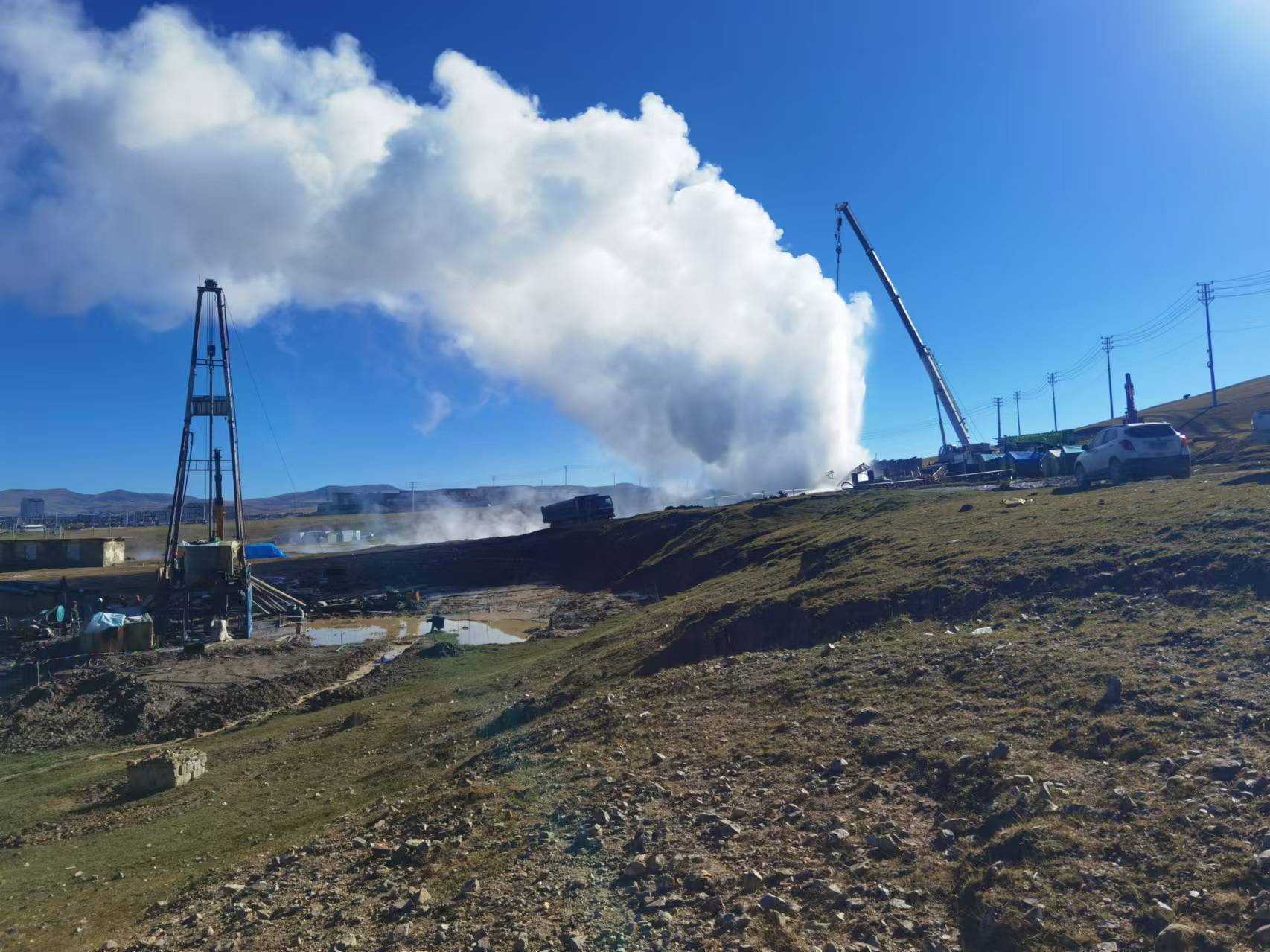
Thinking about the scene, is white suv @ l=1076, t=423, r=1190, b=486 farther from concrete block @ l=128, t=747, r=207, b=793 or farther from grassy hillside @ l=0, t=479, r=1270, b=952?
concrete block @ l=128, t=747, r=207, b=793

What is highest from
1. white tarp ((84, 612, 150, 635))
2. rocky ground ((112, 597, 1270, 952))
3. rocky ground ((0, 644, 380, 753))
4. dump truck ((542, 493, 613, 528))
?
dump truck ((542, 493, 613, 528))

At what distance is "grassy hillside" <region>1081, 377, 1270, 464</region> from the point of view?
44219 mm

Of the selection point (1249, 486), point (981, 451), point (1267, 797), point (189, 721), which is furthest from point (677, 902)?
point (981, 451)

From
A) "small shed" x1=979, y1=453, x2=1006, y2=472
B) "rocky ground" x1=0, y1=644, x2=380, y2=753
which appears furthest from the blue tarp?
"small shed" x1=979, y1=453, x2=1006, y2=472

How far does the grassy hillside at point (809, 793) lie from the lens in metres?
5.22

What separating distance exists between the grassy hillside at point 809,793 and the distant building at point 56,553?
64099 millimetres

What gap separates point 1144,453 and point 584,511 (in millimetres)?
49230

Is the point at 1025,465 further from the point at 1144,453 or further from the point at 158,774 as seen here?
the point at 158,774

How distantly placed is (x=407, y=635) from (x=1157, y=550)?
29.4 meters

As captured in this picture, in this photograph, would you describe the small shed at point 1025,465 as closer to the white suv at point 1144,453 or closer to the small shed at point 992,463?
the small shed at point 992,463

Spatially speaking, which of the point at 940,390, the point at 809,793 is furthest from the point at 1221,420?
the point at 809,793

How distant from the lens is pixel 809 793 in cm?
700

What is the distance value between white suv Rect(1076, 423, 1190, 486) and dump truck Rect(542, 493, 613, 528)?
47101 millimetres

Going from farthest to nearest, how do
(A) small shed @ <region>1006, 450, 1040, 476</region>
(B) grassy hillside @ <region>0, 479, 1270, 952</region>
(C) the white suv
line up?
1. (A) small shed @ <region>1006, 450, 1040, 476</region>
2. (C) the white suv
3. (B) grassy hillside @ <region>0, 479, 1270, 952</region>
